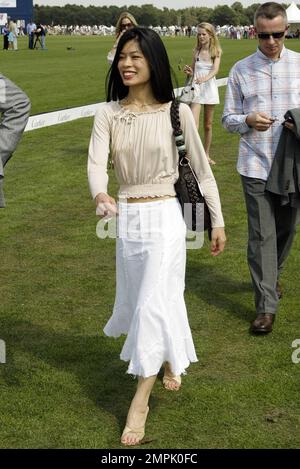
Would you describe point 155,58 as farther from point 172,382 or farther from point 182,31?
point 182,31

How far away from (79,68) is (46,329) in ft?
105

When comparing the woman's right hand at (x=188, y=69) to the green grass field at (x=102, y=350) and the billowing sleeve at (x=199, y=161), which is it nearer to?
the green grass field at (x=102, y=350)

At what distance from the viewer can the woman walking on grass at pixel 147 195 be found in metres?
4.45

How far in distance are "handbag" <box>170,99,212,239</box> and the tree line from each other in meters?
172

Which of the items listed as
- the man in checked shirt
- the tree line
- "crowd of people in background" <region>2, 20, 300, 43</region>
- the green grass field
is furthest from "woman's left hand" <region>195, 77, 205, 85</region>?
the tree line

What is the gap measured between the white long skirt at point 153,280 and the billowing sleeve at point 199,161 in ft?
0.59

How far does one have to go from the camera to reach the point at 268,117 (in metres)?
5.94

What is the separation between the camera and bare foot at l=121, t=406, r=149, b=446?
449 centimetres

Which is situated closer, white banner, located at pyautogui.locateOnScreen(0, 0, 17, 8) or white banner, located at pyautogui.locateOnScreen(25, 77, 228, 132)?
white banner, located at pyautogui.locateOnScreen(25, 77, 228, 132)

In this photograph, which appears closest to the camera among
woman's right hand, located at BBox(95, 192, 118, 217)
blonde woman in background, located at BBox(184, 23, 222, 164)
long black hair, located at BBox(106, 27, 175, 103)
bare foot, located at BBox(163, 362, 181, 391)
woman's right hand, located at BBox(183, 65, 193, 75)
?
woman's right hand, located at BBox(95, 192, 118, 217)

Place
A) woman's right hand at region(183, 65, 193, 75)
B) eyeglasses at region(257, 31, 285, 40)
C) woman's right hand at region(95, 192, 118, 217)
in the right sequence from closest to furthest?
woman's right hand at region(95, 192, 118, 217) < eyeglasses at region(257, 31, 285, 40) < woman's right hand at region(183, 65, 193, 75)

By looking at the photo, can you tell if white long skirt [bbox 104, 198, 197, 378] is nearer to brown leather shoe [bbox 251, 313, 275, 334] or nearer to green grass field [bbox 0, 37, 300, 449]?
green grass field [bbox 0, 37, 300, 449]

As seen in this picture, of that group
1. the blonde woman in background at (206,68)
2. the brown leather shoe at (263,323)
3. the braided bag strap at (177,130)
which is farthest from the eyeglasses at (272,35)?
the blonde woman in background at (206,68)

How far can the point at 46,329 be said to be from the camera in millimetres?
6328
